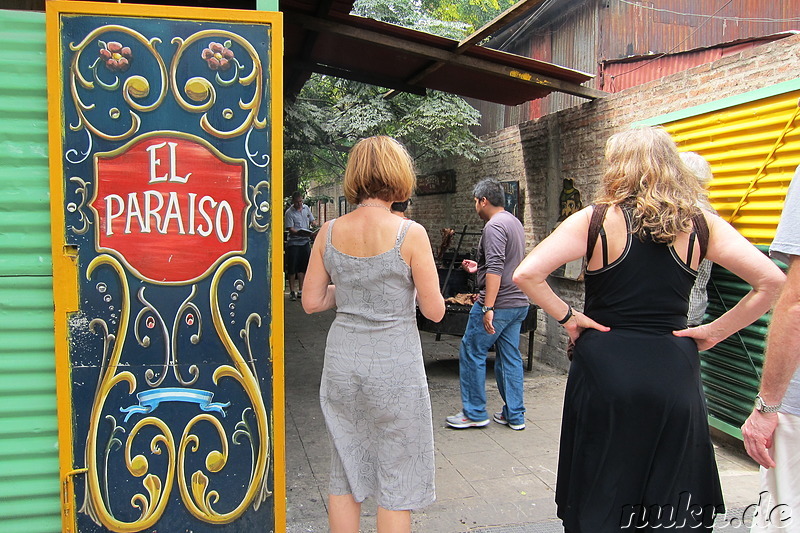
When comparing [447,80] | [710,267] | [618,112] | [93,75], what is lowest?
[710,267]

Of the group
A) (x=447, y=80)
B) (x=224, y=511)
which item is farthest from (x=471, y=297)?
(x=224, y=511)

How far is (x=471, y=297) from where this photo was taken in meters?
7.32

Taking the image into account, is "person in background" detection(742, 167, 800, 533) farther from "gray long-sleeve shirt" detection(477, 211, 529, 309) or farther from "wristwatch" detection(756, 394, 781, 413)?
"gray long-sleeve shirt" detection(477, 211, 529, 309)

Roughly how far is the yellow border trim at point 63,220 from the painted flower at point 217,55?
109 millimetres

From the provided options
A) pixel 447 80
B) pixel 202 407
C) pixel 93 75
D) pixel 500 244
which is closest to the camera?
pixel 93 75

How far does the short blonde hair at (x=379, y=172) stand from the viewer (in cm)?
259

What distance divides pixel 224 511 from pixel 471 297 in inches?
196

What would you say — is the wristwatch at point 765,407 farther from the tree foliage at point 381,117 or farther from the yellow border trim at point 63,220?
the tree foliage at point 381,117

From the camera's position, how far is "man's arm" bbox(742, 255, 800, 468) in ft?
6.32

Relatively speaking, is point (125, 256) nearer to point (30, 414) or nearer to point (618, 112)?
point (30, 414)

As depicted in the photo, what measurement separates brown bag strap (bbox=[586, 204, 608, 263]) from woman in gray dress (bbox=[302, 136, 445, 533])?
24.7 inches

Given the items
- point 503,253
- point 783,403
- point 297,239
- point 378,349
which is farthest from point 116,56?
point 297,239

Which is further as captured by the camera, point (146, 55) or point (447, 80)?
point (447, 80)

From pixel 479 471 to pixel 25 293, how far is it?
2.92 meters
